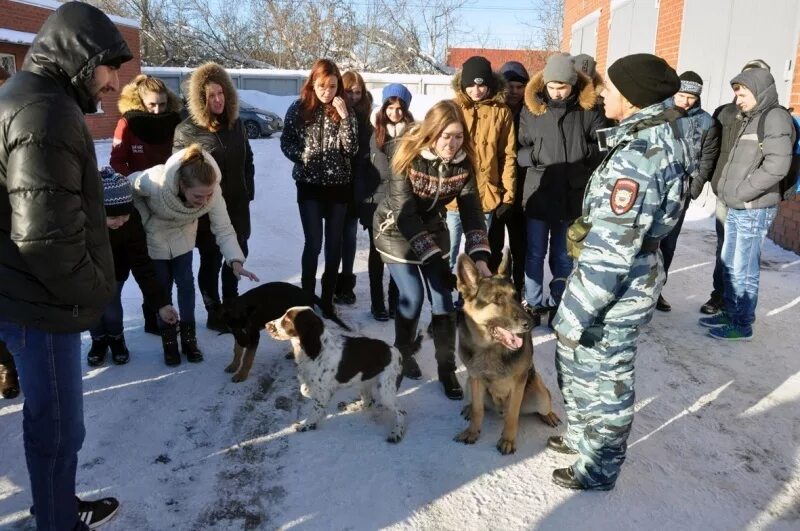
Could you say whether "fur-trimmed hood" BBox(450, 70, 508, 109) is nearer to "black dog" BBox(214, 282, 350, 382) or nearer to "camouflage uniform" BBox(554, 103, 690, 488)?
"black dog" BBox(214, 282, 350, 382)

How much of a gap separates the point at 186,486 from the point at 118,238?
1.60 meters

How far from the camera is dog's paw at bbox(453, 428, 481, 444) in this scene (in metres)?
3.33

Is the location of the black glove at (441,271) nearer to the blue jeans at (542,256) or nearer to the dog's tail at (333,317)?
the dog's tail at (333,317)

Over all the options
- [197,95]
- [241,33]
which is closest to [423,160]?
[197,95]

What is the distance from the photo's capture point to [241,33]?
3481 cm

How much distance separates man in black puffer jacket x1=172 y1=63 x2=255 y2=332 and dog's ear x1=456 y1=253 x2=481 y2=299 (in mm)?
1871

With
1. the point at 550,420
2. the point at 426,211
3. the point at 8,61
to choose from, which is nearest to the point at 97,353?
the point at 426,211

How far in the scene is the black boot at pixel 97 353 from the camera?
4.09 m

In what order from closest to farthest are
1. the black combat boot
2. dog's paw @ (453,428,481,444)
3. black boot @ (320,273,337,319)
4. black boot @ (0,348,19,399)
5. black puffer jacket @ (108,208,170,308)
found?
dog's paw @ (453,428,481,444)
black puffer jacket @ (108,208,170,308)
black boot @ (0,348,19,399)
the black combat boot
black boot @ (320,273,337,319)

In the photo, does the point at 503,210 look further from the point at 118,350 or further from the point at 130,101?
the point at 118,350

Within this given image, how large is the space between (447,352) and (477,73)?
235cm

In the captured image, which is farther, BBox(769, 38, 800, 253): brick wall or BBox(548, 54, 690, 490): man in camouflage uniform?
BBox(769, 38, 800, 253): brick wall

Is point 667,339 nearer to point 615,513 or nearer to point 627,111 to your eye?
point 615,513

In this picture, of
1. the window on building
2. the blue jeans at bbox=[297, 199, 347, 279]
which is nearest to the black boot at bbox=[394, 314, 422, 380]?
the blue jeans at bbox=[297, 199, 347, 279]
